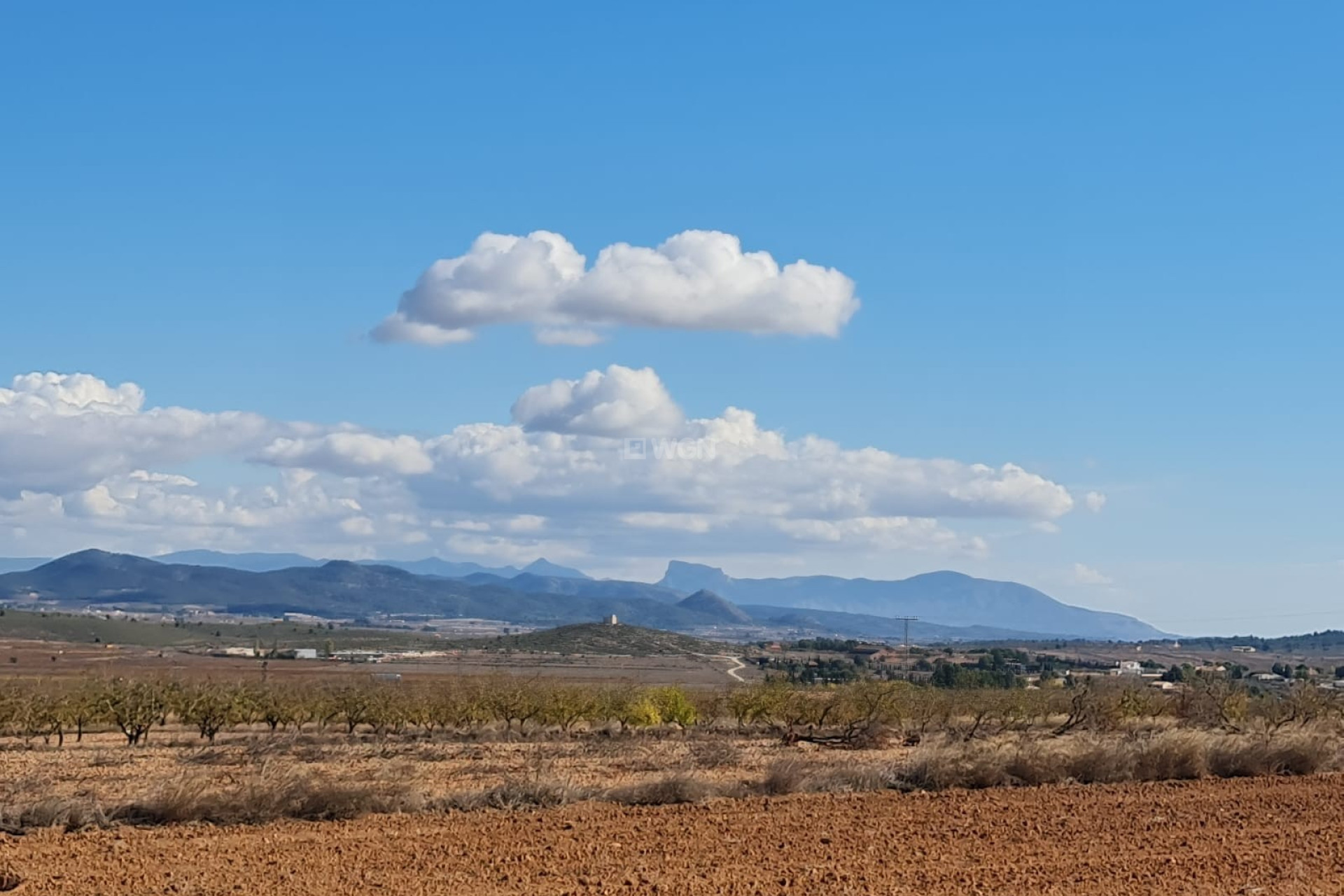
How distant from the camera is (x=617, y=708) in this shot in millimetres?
61906

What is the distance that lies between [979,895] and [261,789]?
1135 centimetres

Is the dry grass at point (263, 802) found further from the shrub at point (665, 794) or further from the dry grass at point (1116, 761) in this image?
the dry grass at point (1116, 761)

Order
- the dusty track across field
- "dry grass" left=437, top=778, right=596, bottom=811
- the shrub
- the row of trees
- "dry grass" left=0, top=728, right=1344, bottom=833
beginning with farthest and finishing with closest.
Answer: the row of trees
the shrub
"dry grass" left=437, top=778, right=596, bottom=811
"dry grass" left=0, top=728, right=1344, bottom=833
the dusty track across field

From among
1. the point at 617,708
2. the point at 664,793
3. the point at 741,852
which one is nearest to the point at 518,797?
the point at 664,793

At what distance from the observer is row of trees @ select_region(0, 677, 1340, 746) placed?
5644 centimetres

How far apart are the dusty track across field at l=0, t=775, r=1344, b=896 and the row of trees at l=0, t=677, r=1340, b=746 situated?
29497 millimetres

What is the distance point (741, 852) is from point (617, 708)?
1688 inches

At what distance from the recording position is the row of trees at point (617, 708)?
56.4 m

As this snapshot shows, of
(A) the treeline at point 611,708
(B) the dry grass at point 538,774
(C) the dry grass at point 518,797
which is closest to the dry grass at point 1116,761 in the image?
(B) the dry grass at point 538,774

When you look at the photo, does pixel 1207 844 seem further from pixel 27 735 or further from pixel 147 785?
pixel 27 735

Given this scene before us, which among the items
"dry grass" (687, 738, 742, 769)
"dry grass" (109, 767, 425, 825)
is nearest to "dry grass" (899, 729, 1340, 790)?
"dry grass" (687, 738, 742, 769)

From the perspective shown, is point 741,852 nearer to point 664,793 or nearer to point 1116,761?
point 664,793

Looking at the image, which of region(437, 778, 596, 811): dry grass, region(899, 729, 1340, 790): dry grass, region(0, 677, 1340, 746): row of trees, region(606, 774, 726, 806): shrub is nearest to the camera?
region(437, 778, 596, 811): dry grass

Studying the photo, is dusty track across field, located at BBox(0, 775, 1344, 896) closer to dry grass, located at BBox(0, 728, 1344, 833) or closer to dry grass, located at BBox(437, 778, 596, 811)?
dry grass, located at BBox(437, 778, 596, 811)
